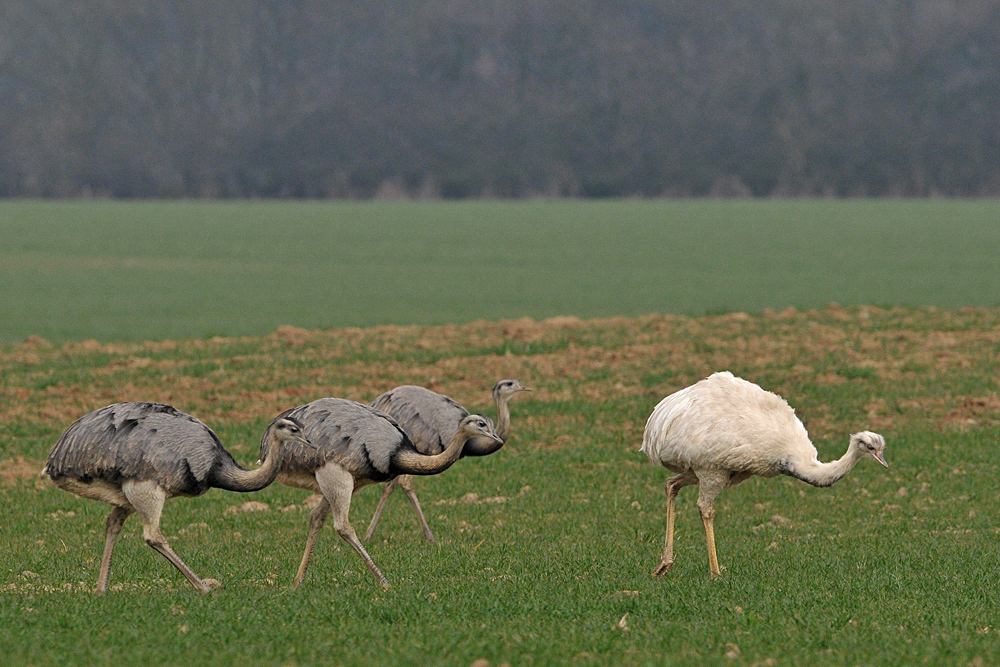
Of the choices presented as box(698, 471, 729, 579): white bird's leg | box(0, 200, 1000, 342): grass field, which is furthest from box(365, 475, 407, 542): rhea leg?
box(0, 200, 1000, 342): grass field

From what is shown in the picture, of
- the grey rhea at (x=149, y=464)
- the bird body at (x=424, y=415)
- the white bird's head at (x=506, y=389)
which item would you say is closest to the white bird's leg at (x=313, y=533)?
the grey rhea at (x=149, y=464)

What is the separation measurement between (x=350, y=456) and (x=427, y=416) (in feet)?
7.99

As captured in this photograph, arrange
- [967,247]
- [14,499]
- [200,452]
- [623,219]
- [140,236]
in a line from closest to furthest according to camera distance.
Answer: [200,452] → [14,499] → [967,247] → [140,236] → [623,219]

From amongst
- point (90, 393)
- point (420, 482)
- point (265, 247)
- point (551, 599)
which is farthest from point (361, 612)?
point (265, 247)

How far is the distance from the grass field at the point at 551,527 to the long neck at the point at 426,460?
1024 millimetres

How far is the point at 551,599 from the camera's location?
38.0 ft

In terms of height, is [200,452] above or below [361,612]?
above

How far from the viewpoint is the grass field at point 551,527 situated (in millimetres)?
10219

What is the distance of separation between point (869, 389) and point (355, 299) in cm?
2641

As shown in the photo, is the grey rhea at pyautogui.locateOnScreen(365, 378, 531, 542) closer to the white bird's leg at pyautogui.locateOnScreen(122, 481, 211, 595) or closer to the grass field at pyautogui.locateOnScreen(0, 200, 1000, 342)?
the white bird's leg at pyautogui.locateOnScreen(122, 481, 211, 595)

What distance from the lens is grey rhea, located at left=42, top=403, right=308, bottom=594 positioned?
1201 centimetres

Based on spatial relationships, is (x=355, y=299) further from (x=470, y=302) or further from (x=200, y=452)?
(x=200, y=452)

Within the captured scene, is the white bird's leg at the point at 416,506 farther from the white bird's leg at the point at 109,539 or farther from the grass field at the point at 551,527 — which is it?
the white bird's leg at the point at 109,539

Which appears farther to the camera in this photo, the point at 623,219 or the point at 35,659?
the point at 623,219
